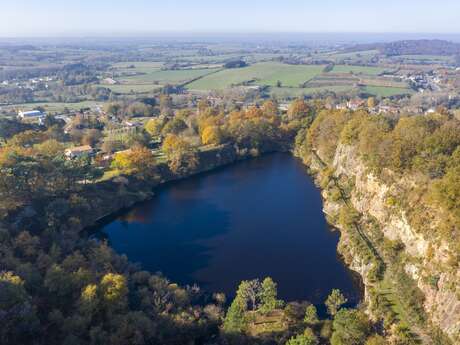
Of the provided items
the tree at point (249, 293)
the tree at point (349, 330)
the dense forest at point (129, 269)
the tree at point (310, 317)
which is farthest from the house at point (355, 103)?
the tree at point (349, 330)

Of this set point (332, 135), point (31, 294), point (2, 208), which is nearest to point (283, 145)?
point (332, 135)

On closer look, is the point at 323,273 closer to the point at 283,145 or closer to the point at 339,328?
the point at 339,328

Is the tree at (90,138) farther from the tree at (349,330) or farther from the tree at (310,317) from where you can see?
the tree at (349,330)

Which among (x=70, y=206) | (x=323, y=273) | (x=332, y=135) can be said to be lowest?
(x=323, y=273)

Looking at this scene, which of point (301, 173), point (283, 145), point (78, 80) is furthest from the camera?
point (78, 80)

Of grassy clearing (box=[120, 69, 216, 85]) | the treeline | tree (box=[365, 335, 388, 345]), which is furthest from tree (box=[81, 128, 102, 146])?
grassy clearing (box=[120, 69, 216, 85])

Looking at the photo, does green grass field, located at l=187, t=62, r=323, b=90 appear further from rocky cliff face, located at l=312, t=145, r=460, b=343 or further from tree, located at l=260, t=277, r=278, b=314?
tree, located at l=260, t=277, r=278, b=314
